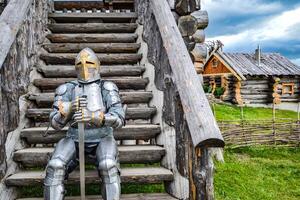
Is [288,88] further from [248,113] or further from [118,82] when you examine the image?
[118,82]

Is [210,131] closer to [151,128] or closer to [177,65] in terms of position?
[177,65]

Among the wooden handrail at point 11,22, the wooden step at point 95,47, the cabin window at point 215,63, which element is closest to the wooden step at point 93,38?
the wooden step at point 95,47

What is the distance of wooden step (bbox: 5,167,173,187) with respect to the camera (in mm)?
3238

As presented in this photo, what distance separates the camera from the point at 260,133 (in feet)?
41.3

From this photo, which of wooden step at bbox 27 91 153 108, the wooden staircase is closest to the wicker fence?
the wooden staircase

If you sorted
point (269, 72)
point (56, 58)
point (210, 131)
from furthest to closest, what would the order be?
point (269, 72) < point (56, 58) < point (210, 131)

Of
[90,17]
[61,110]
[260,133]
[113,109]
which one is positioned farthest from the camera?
[260,133]

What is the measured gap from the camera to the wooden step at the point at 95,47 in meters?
5.18

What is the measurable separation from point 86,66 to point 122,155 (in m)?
0.96

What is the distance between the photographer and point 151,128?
3.82 m

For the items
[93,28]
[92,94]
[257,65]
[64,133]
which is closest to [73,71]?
[64,133]

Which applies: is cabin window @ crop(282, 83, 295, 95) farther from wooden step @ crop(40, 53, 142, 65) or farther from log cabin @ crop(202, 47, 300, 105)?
wooden step @ crop(40, 53, 142, 65)

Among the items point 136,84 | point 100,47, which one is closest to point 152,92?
point 136,84

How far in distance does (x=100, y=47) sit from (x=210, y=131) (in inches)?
119
